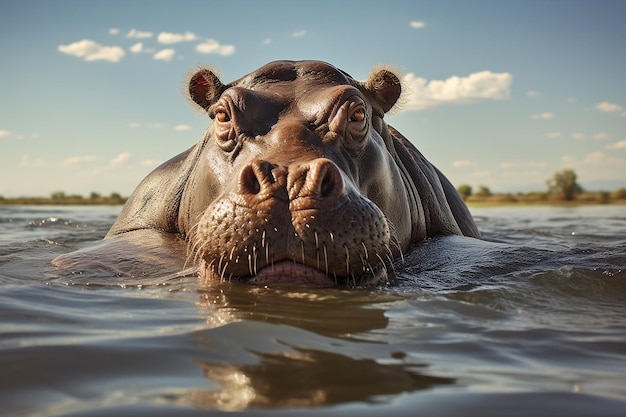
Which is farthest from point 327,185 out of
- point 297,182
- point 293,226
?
point 293,226

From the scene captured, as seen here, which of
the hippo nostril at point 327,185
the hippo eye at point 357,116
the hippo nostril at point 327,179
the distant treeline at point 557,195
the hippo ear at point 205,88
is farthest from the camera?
the distant treeline at point 557,195

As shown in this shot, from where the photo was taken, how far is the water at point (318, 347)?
6.39ft

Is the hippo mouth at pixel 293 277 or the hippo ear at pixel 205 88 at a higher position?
the hippo ear at pixel 205 88

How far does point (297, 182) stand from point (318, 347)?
4.93ft

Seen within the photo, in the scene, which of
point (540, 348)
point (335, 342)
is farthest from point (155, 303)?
point (540, 348)

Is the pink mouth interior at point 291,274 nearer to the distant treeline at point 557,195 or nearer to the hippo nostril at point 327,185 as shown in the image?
the hippo nostril at point 327,185

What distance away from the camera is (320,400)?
1.92m

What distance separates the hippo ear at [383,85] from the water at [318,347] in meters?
2.05

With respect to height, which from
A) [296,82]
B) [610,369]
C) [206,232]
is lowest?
[610,369]

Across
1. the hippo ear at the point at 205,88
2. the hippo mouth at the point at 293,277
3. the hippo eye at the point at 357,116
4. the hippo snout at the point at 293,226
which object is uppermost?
the hippo ear at the point at 205,88

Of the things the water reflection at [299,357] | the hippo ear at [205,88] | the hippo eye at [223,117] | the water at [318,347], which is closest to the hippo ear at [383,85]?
the hippo ear at [205,88]

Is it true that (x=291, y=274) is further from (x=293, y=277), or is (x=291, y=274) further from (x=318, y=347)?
(x=318, y=347)

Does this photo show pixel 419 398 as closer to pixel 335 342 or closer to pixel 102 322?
pixel 335 342

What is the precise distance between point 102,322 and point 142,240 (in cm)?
286
